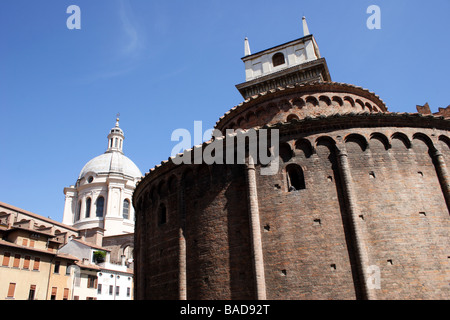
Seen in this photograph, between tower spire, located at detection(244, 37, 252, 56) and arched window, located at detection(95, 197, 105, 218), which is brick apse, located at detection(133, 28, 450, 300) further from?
arched window, located at detection(95, 197, 105, 218)

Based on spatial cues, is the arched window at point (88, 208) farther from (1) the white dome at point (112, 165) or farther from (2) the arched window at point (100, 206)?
(1) the white dome at point (112, 165)

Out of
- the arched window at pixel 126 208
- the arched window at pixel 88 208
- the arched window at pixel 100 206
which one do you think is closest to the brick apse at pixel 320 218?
the arched window at pixel 126 208

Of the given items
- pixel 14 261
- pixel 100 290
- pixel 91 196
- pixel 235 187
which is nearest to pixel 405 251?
pixel 235 187

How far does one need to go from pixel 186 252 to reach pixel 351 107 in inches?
429

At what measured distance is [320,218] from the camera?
12.7 metres

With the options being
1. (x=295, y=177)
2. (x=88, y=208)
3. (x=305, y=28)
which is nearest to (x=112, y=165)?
(x=88, y=208)

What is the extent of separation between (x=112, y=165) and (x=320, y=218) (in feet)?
152

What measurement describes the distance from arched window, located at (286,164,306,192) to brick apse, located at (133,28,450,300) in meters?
0.04

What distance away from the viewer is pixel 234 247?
43.6 ft

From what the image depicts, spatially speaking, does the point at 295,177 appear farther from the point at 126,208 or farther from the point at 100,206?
the point at 100,206

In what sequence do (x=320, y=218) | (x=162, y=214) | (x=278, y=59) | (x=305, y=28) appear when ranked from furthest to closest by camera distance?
(x=305, y=28)
(x=278, y=59)
(x=162, y=214)
(x=320, y=218)

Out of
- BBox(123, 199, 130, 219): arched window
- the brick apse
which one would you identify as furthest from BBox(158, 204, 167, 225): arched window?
BBox(123, 199, 130, 219): arched window

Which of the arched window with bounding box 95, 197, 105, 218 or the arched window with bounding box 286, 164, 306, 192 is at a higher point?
the arched window with bounding box 95, 197, 105, 218

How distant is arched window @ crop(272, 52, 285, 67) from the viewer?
77.3ft
